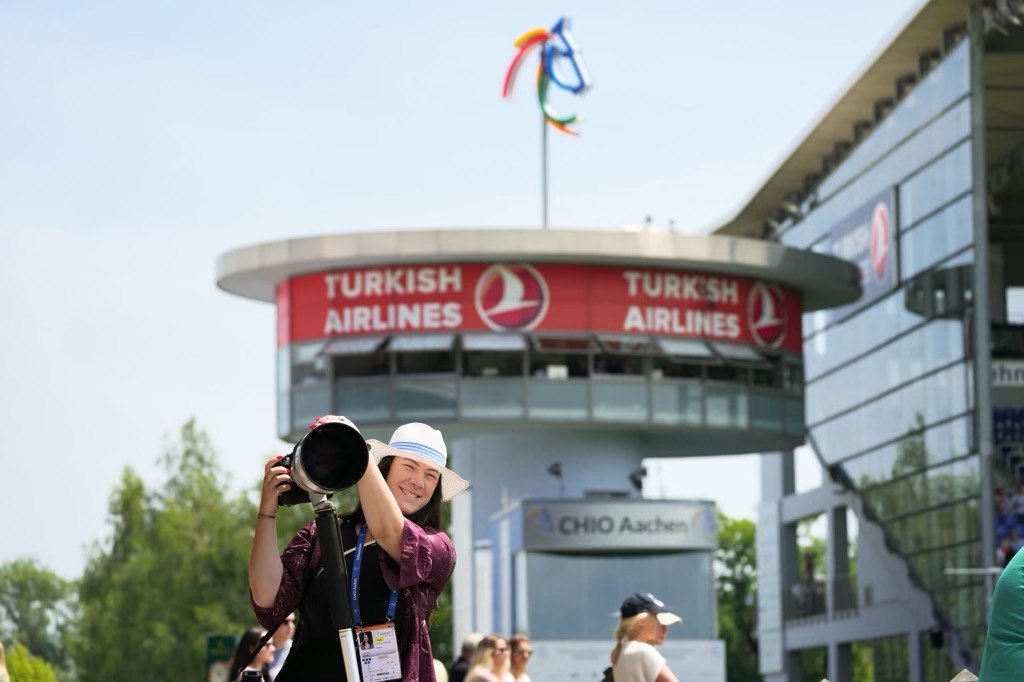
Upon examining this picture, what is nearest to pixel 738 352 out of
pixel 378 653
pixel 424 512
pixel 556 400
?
pixel 556 400

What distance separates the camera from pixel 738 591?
103 metres

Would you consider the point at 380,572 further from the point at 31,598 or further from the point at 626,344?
the point at 31,598

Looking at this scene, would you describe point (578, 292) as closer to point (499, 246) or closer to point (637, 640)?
point (499, 246)

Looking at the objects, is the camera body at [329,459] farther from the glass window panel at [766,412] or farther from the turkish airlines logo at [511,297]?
the glass window panel at [766,412]

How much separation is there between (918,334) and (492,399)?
11.6 meters

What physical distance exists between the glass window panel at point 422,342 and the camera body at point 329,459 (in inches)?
1587

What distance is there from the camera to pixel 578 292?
46969 mm

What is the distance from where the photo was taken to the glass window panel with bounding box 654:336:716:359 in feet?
154

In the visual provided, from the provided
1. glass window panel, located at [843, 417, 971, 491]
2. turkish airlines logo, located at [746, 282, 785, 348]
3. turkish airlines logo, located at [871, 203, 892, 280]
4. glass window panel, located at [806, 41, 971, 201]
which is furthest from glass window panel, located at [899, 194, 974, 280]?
glass window panel, located at [843, 417, 971, 491]

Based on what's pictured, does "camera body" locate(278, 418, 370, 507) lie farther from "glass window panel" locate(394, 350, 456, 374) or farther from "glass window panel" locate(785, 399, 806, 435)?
"glass window panel" locate(785, 399, 806, 435)

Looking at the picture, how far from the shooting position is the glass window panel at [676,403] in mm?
46531

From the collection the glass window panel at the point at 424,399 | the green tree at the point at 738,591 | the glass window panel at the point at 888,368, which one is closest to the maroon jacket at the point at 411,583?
the glass window panel at the point at 424,399

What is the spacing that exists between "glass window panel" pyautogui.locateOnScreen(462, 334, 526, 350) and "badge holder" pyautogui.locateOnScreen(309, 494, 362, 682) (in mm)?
40050

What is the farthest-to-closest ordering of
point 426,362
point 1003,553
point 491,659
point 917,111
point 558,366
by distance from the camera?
point 917,111, point 558,366, point 426,362, point 1003,553, point 491,659
